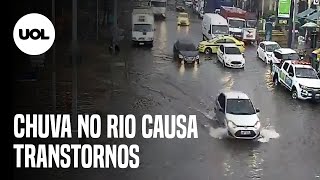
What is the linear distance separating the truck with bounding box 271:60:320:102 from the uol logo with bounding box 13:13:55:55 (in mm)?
1151

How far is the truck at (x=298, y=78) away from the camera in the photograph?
3092 mm

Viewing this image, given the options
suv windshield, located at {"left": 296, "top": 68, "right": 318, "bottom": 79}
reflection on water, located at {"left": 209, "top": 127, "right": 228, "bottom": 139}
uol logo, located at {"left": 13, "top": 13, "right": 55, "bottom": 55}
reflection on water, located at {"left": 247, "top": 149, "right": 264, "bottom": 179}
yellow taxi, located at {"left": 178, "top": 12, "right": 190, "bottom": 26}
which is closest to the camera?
uol logo, located at {"left": 13, "top": 13, "right": 55, "bottom": 55}

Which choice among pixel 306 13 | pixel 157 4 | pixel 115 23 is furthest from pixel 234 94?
pixel 306 13

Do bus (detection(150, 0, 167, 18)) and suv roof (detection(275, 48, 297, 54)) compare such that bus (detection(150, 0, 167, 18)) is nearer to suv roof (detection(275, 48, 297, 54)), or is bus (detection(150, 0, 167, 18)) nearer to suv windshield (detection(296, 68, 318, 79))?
suv roof (detection(275, 48, 297, 54))

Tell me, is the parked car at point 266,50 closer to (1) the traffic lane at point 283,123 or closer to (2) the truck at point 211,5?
(1) the traffic lane at point 283,123

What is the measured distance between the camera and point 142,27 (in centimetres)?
272

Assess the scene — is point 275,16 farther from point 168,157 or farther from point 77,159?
point 77,159

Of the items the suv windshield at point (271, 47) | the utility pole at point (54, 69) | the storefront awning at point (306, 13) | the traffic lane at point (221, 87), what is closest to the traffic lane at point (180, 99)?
the traffic lane at point (221, 87)

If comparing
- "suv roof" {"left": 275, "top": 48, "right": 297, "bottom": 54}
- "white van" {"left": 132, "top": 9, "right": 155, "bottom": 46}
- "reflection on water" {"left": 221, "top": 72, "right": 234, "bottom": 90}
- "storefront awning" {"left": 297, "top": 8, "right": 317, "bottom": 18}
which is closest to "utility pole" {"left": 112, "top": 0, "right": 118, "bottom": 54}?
"white van" {"left": 132, "top": 9, "right": 155, "bottom": 46}

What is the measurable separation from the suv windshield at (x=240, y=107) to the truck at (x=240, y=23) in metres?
0.37

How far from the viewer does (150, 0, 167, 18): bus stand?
2904mm

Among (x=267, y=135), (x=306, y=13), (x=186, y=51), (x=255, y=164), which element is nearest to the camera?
(x=255, y=164)

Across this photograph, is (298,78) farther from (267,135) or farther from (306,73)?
(267,135)

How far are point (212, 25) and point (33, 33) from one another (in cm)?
94
